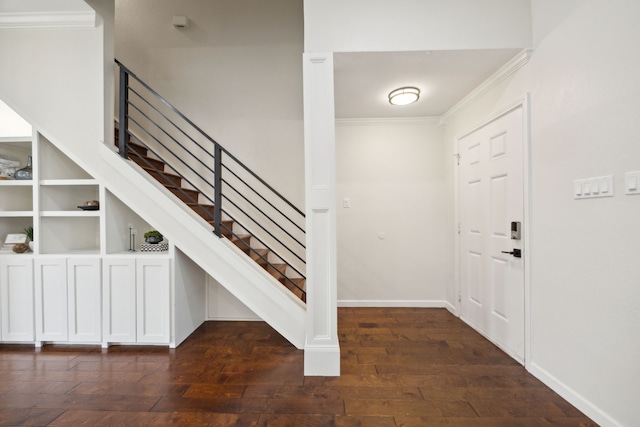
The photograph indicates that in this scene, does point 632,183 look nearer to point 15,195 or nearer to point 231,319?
point 231,319

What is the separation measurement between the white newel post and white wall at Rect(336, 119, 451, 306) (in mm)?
1544

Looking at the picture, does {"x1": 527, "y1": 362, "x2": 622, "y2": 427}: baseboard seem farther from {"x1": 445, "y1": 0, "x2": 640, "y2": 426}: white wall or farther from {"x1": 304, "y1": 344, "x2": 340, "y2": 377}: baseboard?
{"x1": 304, "y1": 344, "x2": 340, "y2": 377}: baseboard

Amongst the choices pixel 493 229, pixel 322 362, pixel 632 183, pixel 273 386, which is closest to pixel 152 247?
pixel 273 386

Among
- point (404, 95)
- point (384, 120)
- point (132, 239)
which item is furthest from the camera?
point (384, 120)

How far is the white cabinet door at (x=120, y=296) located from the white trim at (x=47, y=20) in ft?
6.84

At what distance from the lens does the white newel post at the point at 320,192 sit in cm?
225

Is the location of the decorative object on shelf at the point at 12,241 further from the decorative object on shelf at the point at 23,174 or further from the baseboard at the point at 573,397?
the baseboard at the point at 573,397

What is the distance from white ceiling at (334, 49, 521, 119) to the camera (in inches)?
91.6

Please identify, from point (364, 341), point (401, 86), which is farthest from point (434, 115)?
point (364, 341)

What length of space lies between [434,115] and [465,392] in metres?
2.92

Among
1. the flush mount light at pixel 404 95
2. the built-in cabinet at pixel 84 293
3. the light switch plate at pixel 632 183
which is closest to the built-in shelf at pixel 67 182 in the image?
the built-in cabinet at pixel 84 293

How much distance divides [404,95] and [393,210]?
1.40m

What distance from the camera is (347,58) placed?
234cm

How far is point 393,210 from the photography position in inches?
150
